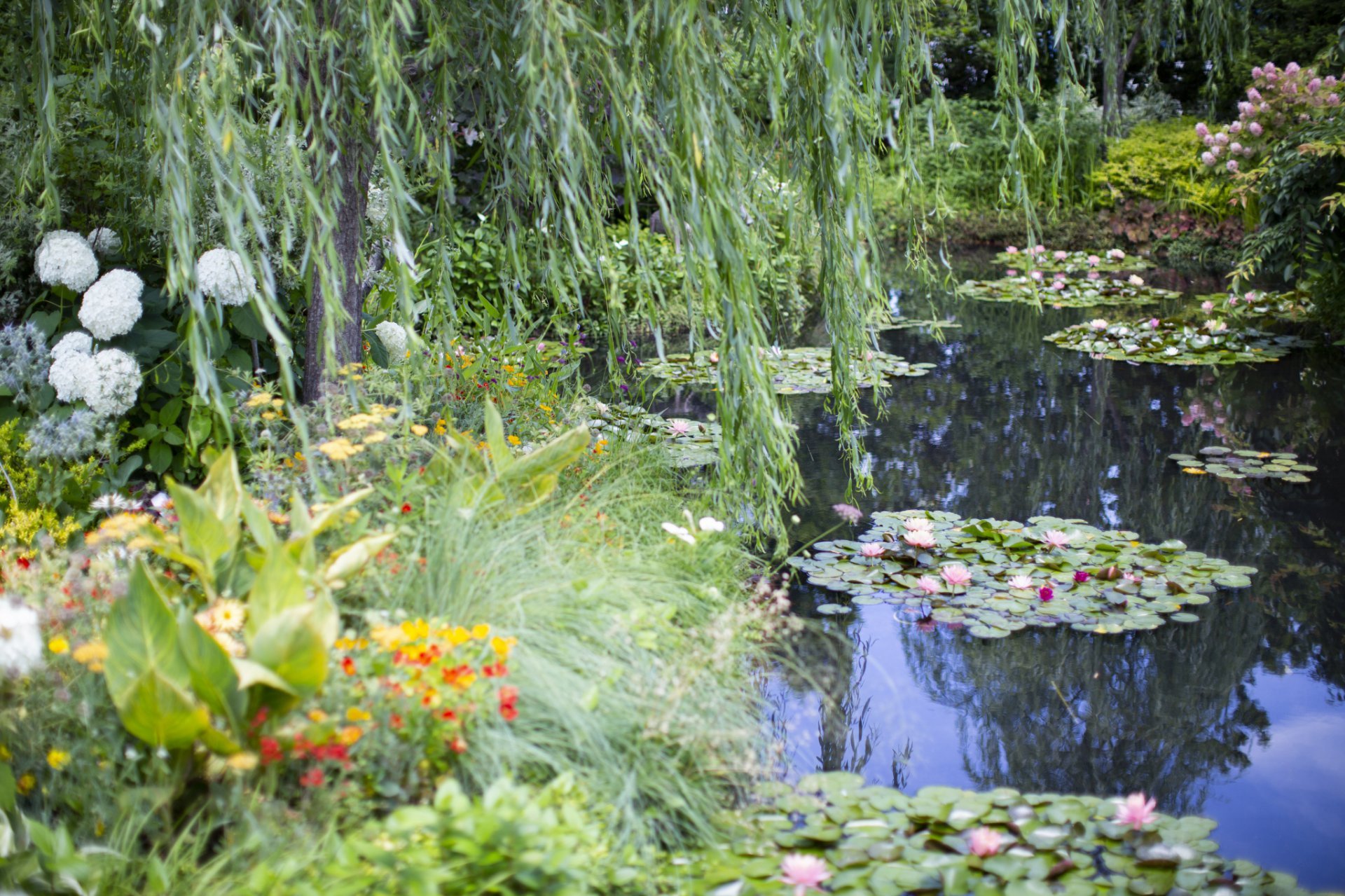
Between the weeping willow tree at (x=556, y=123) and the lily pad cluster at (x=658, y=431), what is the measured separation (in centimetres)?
105

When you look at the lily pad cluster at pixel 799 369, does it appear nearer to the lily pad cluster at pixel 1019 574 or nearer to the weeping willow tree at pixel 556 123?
the lily pad cluster at pixel 1019 574

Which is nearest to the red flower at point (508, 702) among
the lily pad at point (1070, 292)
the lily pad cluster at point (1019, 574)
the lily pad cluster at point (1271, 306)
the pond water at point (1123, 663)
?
the pond water at point (1123, 663)

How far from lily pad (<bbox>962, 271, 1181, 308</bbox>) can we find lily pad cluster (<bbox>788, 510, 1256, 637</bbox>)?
5.60m

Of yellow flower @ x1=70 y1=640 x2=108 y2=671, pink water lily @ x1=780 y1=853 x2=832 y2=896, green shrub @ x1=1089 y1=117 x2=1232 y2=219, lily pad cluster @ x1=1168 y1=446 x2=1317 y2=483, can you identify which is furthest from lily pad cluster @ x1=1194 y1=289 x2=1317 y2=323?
yellow flower @ x1=70 y1=640 x2=108 y2=671

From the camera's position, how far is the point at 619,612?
2.40m

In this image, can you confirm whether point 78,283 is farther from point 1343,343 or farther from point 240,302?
point 1343,343

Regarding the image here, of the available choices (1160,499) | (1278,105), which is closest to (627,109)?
(1160,499)

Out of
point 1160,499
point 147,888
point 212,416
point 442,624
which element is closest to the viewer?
point 147,888

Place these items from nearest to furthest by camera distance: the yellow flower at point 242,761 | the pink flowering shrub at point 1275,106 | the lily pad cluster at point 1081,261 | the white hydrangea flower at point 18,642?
the yellow flower at point 242,761 → the white hydrangea flower at point 18,642 → the pink flowering shrub at point 1275,106 → the lily pad cluster at point 1081,261

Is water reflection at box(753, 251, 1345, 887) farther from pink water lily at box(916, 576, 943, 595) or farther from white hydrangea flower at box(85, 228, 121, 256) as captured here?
white hydrangea flower at box(85, 228, 121, 256)

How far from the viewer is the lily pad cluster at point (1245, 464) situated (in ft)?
14.9

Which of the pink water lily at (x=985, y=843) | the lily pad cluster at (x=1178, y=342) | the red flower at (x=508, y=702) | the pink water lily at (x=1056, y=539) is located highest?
the lily pad cluster at (x=1178, y=342)

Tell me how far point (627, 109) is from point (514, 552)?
3.87ft

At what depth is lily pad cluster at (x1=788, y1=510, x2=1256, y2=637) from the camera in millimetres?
3197
